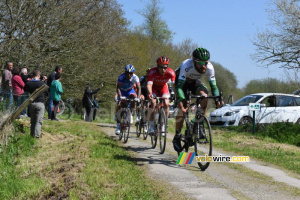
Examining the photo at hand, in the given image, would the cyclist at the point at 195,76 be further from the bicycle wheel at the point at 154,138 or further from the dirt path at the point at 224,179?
the bicycle wheel at the point at 154,138

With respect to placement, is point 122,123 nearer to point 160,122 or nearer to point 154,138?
point 154,138

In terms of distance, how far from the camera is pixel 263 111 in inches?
637

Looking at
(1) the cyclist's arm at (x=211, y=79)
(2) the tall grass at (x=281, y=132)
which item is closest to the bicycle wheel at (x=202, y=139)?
(1) the cyclist's arm at (x=211, y=79)

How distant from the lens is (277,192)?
5719mm

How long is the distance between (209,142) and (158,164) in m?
1.22

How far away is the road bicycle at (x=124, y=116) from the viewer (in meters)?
10.5

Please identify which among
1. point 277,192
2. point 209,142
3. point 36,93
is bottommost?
point 277,192

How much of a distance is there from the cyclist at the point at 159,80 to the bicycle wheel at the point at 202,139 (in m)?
2.03

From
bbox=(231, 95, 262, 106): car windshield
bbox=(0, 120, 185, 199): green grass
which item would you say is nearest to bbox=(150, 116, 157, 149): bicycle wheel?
bbox=(0, 120, 185, 199): green grass

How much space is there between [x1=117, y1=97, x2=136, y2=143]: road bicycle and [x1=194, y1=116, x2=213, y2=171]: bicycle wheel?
3.57 metres

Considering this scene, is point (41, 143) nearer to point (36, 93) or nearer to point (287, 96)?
point (36, 93)

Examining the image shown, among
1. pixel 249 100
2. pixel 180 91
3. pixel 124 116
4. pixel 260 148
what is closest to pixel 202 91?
pixel 180 91

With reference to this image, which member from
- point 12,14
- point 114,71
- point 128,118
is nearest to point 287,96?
point 128,118

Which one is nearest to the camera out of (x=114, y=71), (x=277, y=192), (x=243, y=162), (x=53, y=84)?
(x=277, y=192)
